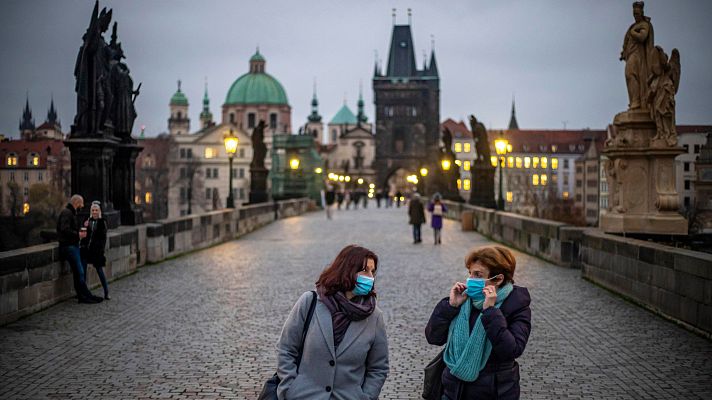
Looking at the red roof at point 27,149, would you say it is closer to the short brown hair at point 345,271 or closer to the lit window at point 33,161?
the lit window at point 33,161

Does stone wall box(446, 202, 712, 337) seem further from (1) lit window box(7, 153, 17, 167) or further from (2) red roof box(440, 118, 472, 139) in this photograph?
(2) red roof box(440, 118, 472, 139)

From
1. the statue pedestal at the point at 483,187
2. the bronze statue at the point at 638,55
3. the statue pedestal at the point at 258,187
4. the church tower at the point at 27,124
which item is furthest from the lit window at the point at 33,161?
the statue pedestal at the point at 258,187

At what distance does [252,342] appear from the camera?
28.6 ft

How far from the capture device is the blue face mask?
397 centimetres

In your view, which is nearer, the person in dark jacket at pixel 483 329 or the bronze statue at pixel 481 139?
the person in dark jacket at pixel 483 329

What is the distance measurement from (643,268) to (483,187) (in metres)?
22.9

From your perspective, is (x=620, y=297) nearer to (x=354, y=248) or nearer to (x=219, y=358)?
(x=219, y=358)

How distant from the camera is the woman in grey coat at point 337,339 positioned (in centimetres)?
398

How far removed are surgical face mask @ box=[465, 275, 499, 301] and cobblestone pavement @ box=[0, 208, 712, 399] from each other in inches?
104

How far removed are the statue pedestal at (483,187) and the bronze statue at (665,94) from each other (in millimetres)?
19052

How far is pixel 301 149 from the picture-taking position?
56500 mm

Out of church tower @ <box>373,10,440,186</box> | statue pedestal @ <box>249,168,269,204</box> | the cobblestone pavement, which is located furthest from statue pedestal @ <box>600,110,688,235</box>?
church tower @ <box>373,10,440,186</box>

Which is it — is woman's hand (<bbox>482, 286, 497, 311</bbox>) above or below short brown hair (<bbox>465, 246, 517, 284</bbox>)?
below

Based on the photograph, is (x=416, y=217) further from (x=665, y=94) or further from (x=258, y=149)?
(x=258, y=149)
